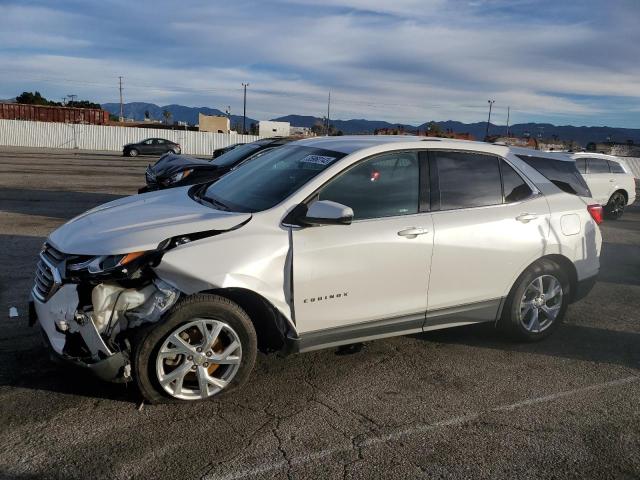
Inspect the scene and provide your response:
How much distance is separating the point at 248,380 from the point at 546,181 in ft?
10.5

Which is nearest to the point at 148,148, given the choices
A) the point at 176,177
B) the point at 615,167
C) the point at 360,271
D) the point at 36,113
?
the point at 36,113

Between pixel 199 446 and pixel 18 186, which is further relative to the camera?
pixel 18 186

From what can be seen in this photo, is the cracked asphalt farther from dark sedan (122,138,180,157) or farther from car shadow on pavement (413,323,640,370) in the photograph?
dark sedan (122,138,180,157)

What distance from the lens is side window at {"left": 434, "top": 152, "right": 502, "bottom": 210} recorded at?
4660mm

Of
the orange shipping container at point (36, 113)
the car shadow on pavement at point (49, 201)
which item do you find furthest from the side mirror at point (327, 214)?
the orange shipping container at point (36, 113)

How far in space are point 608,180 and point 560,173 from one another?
963 centimetres

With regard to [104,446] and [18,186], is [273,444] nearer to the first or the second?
[104,446]

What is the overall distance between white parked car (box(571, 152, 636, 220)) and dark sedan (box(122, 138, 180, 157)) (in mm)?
30478

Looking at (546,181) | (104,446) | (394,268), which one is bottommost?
(104,446)

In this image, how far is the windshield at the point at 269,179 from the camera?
4.24 metres

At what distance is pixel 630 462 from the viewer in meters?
3.36

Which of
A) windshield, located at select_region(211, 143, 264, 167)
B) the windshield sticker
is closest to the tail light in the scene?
the windshield sticker

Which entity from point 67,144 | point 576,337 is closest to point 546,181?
point 576,337

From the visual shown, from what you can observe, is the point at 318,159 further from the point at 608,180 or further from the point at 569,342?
the point at 608,180
